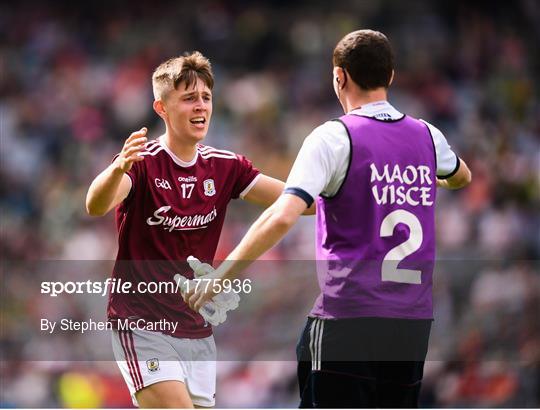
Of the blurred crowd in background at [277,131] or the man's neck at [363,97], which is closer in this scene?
the man's neck at [363,97]

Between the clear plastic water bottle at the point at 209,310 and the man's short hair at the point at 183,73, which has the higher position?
the man's short hair at the point at 183,73

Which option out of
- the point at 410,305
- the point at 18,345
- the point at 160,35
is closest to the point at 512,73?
the point at 160,35

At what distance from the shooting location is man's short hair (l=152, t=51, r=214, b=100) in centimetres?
539

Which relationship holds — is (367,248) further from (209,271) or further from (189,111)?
(189,111)

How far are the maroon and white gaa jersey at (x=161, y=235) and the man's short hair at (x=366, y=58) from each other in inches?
45.4

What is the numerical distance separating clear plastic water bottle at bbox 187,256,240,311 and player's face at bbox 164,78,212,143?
61 cm

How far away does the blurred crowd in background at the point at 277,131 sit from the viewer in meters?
9.52

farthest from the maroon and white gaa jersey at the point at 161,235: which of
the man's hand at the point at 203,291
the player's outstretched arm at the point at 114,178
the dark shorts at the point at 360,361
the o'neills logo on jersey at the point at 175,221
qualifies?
the dark shorts at the point at 360,361

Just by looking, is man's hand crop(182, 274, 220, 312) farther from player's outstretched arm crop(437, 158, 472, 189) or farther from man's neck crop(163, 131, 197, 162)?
player's outstretched arm crop(437, 158, 472, 189)

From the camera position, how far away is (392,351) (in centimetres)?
457

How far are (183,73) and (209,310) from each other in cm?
116

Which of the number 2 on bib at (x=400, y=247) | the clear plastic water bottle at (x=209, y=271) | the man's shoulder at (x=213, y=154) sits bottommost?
the clear plastic water bottle at (x=209, y=271)

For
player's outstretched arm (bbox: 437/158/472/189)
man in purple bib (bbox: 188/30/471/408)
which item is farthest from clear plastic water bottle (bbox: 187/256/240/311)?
player's outstretched arm (bbox: 437/158/472/189)

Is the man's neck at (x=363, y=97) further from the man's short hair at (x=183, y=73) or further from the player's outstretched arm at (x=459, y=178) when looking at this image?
the man's short hair at (x=183, y=73)
